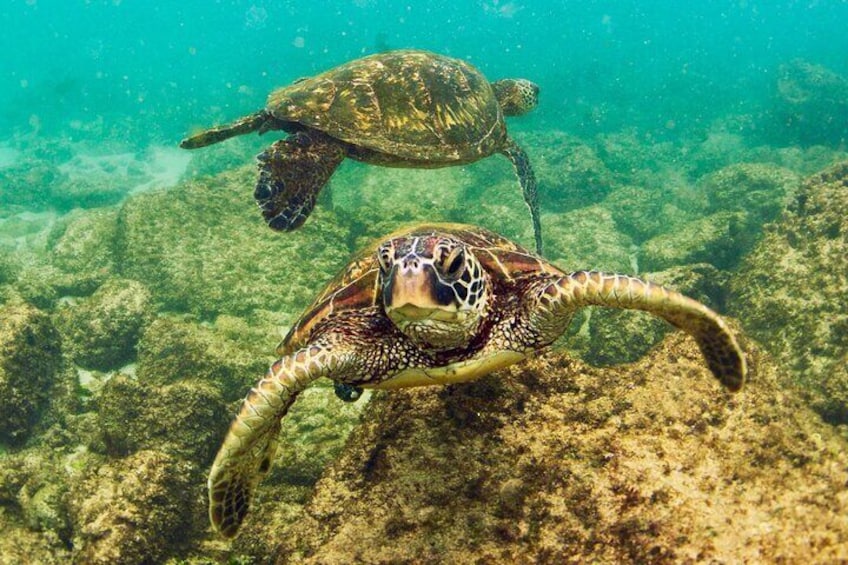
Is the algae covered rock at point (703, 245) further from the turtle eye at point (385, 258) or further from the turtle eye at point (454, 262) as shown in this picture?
the turtle eye at point (385, 258)

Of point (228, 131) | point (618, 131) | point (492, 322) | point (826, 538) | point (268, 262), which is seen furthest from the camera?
point (618, 131)

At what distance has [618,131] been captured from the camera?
24578 millimetres

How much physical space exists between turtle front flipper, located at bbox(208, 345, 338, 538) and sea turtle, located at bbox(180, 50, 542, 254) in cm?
283

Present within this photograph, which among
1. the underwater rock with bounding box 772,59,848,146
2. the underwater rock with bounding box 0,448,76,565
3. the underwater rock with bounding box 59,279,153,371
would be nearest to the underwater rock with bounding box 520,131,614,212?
the underwater rock with bounding box 772,59,848,146

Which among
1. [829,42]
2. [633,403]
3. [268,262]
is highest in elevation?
[829,42]

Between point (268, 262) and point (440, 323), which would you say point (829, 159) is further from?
point (440, 323)

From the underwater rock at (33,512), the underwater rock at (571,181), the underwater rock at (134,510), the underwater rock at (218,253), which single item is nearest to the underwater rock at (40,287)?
the underwater rock at (218,253)

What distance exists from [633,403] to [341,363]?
159 cm

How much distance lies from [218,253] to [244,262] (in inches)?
22.0

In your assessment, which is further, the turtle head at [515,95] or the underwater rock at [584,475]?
the turtle head at [515,95]

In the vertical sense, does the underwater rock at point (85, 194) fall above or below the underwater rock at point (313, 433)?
above

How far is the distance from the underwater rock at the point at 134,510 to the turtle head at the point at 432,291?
2.07 metres

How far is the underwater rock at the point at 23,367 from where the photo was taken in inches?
200

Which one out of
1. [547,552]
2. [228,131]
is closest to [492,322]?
[547,552]
